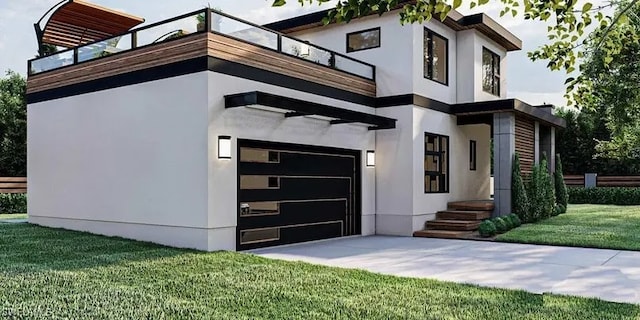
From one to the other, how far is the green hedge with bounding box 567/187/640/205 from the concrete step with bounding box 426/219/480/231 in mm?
12262

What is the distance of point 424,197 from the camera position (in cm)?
1159

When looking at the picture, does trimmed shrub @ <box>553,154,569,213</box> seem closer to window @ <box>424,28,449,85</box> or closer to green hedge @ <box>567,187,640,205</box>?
window @ <box>424,28,449,85</box>

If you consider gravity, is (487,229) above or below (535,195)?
below

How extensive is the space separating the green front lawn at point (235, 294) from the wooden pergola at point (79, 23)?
21.0 feet

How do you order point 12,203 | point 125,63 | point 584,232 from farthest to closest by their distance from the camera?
point 12,203 → point 584,232 → point 125,63

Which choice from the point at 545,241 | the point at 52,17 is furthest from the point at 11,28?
the point at 545,241

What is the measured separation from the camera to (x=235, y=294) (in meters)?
5.19

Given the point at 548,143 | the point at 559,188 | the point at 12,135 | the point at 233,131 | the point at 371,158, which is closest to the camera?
the point at 233,131

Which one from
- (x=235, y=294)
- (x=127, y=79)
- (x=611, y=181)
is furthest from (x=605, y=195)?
(x=235, y=294)

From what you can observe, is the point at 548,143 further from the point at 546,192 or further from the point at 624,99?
the point at 546,192

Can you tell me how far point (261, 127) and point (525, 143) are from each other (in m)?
7.35

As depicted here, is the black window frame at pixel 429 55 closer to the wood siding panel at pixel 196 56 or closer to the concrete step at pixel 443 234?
the wood siding panel at pixel 196 56

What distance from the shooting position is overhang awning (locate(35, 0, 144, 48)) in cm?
1169

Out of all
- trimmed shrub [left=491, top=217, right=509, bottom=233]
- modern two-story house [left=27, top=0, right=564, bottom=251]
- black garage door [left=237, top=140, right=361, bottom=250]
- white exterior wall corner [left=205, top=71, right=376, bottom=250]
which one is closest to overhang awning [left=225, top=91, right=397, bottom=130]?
modern two-story house [left=27, top=0, right=564, bottom=251]
